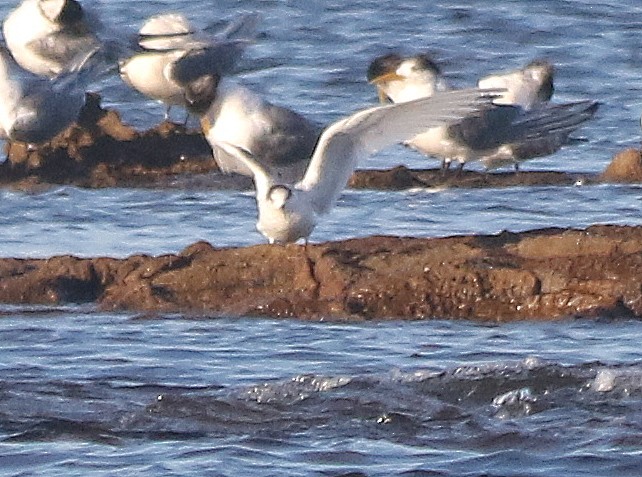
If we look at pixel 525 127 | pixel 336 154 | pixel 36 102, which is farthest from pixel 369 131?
pixel 36 102

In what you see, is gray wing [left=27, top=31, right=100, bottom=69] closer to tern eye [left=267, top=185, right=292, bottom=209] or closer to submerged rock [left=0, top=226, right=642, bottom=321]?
tern eye [left=267, top=185, right=292, bottom=209]

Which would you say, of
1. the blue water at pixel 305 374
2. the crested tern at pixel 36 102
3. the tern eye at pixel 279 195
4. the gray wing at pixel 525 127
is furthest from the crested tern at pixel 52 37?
the tern eye at pixel 279 195

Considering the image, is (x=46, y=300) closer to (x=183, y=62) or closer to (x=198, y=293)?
(x=198, y=293)

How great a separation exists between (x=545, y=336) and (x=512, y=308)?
236 mm

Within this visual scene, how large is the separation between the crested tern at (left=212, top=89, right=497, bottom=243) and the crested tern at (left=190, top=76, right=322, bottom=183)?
130cm

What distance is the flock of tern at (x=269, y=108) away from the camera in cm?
800

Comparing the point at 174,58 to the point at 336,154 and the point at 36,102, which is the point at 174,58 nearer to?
the point at 36,102

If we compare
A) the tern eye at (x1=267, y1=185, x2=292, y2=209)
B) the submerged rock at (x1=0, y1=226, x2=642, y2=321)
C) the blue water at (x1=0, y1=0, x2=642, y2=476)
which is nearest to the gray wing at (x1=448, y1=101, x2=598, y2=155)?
the blue water at (x1=0, y1=0, x2=642, y2=476)

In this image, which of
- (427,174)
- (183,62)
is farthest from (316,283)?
(183,62)

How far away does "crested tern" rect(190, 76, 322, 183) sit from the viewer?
9633mm

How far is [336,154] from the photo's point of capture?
812 centimetres

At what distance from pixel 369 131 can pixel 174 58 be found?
3.54m

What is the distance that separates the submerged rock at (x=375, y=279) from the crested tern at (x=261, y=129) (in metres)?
2.24

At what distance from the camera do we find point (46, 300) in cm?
736
